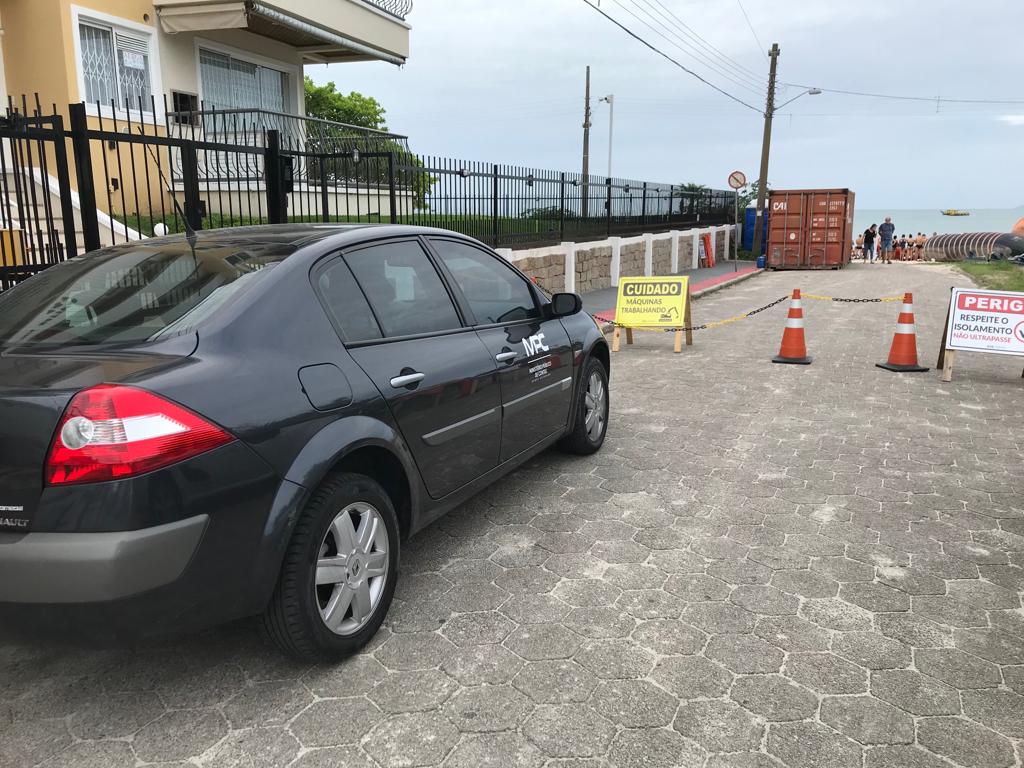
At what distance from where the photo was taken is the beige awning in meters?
13.0

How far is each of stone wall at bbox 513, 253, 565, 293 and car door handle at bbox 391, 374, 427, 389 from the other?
34.3 feet

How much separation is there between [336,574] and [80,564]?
0.90 meters

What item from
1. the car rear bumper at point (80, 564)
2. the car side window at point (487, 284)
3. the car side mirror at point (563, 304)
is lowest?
the car rear bumper at point (80, 564)

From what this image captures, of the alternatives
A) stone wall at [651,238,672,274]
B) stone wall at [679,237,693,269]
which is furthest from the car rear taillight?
stone wall at [679,237,693,269]

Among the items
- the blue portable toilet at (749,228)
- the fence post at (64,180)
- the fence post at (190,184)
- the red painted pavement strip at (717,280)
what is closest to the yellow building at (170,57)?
the fence post at (190,184)

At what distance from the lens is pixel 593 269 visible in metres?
17.8

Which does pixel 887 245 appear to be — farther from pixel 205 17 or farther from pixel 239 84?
pixel 205 17

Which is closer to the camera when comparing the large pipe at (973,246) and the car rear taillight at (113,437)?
the car rear taillight at (113,437)

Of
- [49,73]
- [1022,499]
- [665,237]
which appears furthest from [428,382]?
[665,237]

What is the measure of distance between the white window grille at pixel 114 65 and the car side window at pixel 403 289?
1027cm

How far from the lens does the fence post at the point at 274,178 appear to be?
25.8ft

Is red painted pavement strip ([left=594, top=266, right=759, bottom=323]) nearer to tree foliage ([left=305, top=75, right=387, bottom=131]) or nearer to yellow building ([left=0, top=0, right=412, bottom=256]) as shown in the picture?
yellow building ([left=0, top=0, right=412, bottom=256])

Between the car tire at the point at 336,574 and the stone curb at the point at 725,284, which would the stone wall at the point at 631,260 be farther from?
the car tire at the point at 336,574

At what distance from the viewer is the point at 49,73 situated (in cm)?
1175
